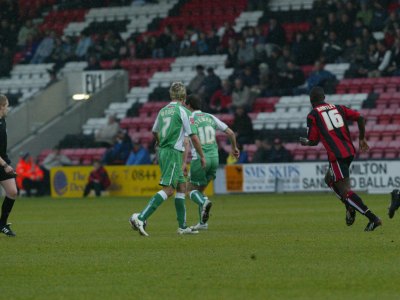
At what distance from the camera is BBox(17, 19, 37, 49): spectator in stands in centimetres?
4534

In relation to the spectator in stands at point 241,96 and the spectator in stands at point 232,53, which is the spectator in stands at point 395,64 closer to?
the spectator in stands at point 241,96

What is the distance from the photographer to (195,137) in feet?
51.5

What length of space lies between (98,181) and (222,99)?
206 inches

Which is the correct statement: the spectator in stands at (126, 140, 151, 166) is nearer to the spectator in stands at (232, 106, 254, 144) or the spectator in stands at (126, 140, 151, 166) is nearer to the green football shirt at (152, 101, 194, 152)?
the spectator in stands at (232, 106, 254, 144)

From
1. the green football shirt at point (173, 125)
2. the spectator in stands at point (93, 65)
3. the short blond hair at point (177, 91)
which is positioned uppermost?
the short blond hair at point (177, 91)

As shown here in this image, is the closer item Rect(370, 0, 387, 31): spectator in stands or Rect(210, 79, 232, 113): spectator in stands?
Rect(370, 0, 387, 31): spectator in stands

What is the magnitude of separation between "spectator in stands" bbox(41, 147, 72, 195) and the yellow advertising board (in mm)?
464

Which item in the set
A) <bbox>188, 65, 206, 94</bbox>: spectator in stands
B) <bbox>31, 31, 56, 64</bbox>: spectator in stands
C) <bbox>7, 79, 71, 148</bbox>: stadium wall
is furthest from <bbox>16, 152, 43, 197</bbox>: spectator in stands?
<bbox>31, 31, 56, 64</bbox>: spectator in stands

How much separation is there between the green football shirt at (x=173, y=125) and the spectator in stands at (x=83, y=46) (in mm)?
27469

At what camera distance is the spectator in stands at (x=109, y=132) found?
36719mm

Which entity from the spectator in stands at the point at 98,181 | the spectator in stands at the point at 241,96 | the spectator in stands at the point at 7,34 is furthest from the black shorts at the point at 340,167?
the spectator in stands at the point at 7,34

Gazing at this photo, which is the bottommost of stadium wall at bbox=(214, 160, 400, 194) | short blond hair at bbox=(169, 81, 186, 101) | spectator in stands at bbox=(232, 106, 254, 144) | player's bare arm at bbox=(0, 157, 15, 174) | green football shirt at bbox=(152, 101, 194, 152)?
stadium wall at bbox=(214, 160, 400, 194)

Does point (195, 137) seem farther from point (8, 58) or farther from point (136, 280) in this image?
point (8, 58)

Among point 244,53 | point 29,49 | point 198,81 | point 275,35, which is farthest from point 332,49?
point 29,49
